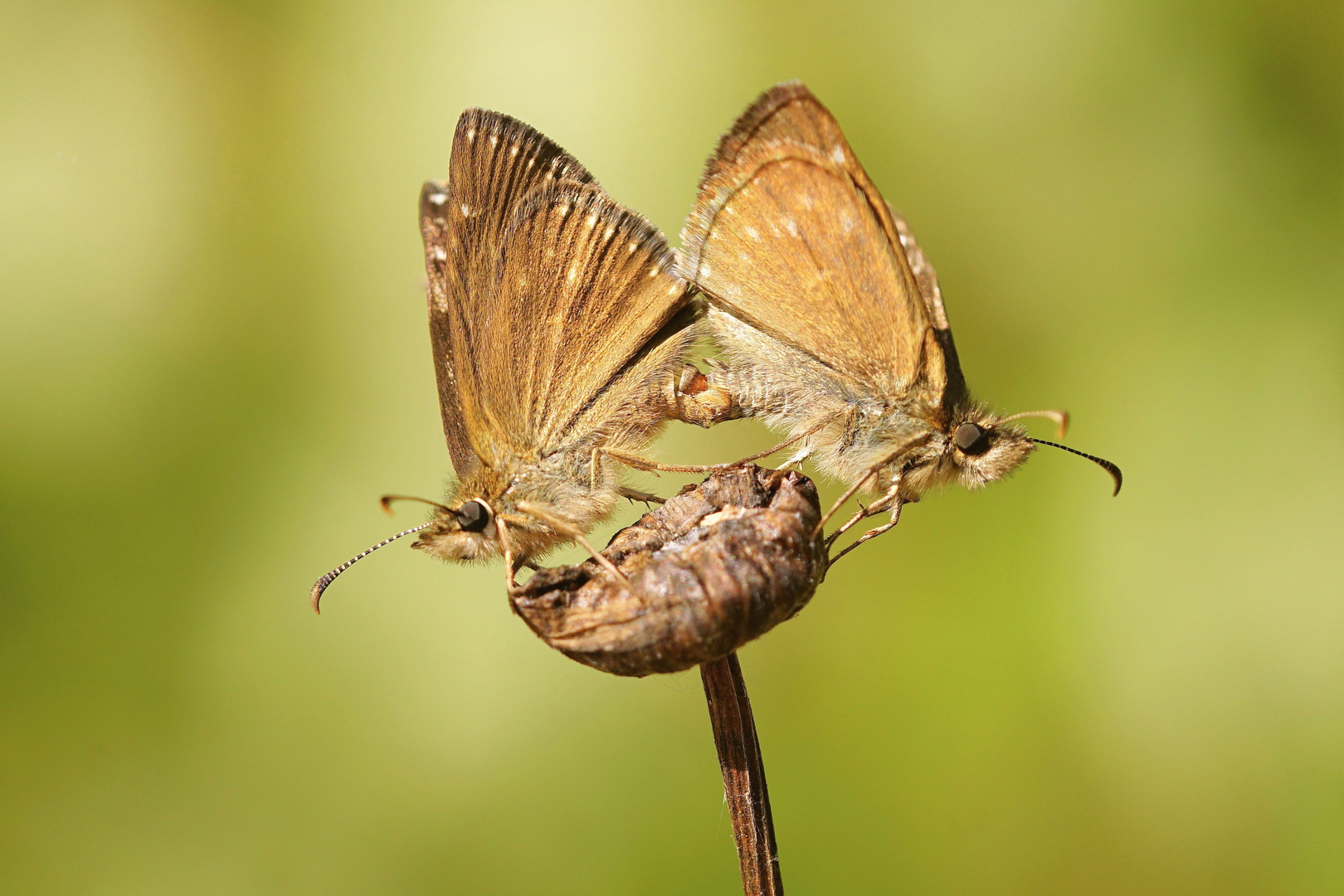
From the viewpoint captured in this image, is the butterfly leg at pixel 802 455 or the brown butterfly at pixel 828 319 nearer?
the brown butterfly at pixel 828 319

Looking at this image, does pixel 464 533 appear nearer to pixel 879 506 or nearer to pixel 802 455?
pixel 802 455

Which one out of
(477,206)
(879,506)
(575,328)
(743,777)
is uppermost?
(477,206)

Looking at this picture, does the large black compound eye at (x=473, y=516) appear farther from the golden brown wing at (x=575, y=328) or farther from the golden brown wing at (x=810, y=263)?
the golden brown wing at (x=810, y=263)

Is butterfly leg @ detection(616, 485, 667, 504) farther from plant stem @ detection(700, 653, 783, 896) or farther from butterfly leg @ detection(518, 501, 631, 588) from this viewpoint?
plant stem @ detection(700, 653, 783, 896)

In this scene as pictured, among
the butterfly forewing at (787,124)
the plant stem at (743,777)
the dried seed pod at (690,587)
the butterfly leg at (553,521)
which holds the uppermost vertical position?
the butterfly forewing at (787,124)

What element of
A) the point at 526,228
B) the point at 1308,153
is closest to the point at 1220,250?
the point at 1308,153

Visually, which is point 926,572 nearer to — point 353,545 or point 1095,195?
point 1095,195

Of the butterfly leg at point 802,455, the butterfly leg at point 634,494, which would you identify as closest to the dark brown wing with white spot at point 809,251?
the butterfly leg at point 802,455

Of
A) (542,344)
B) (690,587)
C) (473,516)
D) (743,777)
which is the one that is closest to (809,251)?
(542,344)
